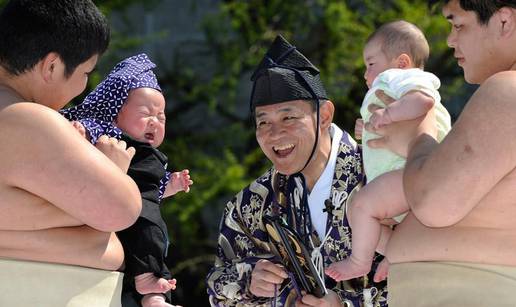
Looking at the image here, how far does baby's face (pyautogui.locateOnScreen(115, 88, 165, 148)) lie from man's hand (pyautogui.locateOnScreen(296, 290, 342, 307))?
0.79 m

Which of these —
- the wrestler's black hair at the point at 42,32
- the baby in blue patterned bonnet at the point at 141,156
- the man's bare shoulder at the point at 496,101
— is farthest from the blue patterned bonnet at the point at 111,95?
the man's bare shoulder at the point at 496,101

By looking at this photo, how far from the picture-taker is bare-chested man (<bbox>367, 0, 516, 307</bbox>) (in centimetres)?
235

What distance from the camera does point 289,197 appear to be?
12.1ft

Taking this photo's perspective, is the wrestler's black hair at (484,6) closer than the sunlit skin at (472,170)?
No

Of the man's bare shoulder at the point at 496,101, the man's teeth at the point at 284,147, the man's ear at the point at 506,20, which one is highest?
the man's ear at the point at 506,20

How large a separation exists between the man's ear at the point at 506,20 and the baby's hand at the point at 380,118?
0.46m

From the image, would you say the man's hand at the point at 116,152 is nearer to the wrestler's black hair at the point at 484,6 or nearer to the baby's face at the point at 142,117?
the baby's face at the point at 142,117

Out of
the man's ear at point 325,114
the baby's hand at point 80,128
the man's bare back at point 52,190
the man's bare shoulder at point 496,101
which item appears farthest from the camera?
the man's ear at point 325,114

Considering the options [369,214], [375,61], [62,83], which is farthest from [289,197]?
[62,83]

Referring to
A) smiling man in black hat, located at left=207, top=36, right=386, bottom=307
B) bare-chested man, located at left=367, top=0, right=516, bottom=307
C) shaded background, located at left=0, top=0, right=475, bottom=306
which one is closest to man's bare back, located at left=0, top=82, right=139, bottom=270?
bare-chested man, located at left=367, top=0, right=516, bottom=307

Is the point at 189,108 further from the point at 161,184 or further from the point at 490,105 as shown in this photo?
the point at 490,105

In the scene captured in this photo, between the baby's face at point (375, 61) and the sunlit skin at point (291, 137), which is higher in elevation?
the baby's face at point (375, 61)

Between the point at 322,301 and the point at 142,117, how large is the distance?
0.92 m

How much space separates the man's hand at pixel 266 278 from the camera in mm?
3494
